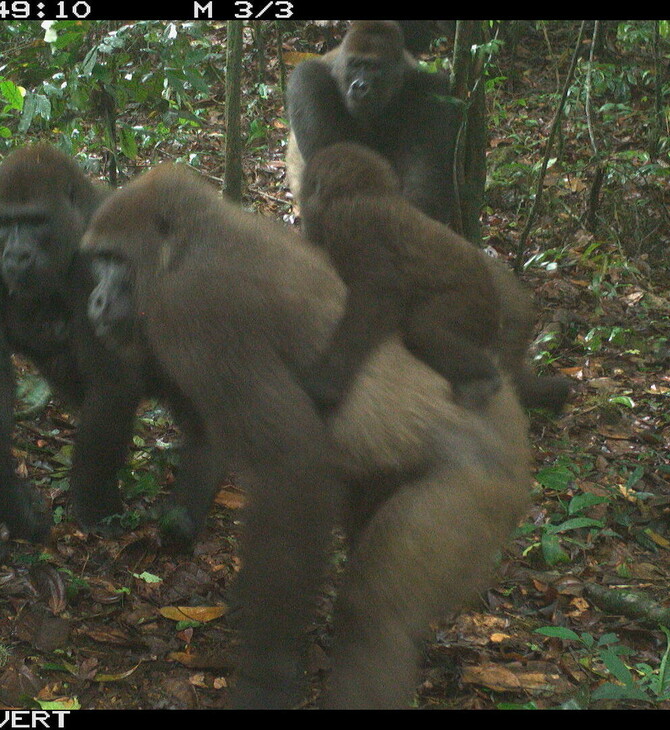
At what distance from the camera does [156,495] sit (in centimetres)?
465

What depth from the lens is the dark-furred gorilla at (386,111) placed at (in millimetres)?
6098

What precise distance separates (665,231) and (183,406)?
486 cm

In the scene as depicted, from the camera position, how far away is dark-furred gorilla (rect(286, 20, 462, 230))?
6098 millimetres

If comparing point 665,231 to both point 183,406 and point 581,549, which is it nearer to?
point 581,549

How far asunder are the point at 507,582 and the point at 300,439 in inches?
66.4

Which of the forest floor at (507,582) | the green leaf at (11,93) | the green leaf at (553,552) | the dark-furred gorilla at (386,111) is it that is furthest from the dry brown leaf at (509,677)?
the green leaf at (11,93)

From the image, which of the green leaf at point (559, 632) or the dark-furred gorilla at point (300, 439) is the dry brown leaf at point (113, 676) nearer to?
the dark-furred gorilla at point (300, 439)

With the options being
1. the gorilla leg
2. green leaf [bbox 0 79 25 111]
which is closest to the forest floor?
the gorilla leg

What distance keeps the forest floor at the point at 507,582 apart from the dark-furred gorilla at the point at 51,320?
22 cm

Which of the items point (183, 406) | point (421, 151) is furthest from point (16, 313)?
point (421, 151)

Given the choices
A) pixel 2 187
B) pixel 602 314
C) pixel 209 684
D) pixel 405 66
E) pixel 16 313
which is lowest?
pixel 209 684

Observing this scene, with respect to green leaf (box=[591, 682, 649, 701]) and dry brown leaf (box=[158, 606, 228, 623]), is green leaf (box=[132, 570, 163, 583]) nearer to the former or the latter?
dry brown leaf (box=[158, 606, 228, 623])

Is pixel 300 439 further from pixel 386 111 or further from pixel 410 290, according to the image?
pixel 386 111

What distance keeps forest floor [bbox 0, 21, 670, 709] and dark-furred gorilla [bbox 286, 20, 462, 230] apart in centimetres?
126
